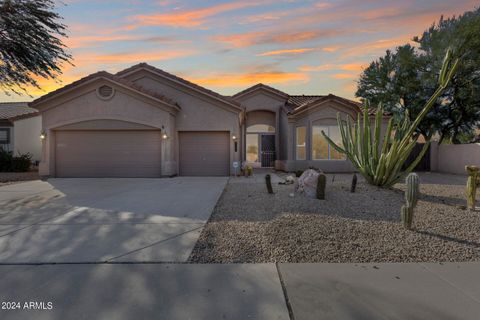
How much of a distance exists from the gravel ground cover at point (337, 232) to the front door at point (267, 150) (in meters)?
13.9

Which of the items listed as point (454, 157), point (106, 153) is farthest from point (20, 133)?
point (454, 157)

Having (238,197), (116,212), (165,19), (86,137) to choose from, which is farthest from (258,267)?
(86,137)

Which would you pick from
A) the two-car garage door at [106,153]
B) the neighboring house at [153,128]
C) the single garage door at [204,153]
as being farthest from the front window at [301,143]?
the two-car garage door at [106,153]

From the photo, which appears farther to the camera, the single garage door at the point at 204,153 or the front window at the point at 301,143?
the front window at the point at 301,143

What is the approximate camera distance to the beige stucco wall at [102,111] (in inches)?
578

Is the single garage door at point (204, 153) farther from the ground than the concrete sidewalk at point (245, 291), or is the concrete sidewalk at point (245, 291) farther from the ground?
the single garage door at point (204, 153)

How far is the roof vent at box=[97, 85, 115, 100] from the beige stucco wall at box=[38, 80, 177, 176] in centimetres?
17

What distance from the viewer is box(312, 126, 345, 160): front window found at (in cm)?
1742

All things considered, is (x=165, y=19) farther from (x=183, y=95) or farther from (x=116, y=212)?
(x=116, y=212)

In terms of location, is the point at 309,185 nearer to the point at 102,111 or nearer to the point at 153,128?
the point at 153,128

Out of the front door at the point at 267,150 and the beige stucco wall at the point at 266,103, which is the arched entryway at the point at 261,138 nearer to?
the front door at the point at 267,150

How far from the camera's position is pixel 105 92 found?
14.7 m

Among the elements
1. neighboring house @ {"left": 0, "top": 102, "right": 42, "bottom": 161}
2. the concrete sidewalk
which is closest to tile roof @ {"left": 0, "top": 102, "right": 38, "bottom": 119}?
neighboring house @ {"left": 0, "top": 102, "right": 42, "bottom": 161}

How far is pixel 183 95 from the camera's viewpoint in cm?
1603
